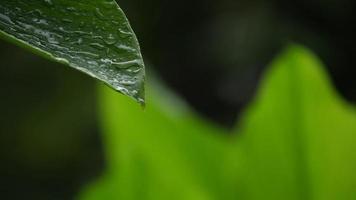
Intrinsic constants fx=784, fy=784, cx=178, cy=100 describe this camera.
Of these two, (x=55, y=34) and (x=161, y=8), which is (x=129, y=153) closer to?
(x=55, y=34)

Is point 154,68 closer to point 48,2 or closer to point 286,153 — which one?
point 286,153

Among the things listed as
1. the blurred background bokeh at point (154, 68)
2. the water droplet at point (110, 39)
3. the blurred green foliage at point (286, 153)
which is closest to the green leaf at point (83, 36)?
the water droplet at point (110, 39)

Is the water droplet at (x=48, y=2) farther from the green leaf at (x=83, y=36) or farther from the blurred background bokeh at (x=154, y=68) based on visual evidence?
the blurred background bokeh at (x=154, y=68)

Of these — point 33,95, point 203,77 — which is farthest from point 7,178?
point 203,77

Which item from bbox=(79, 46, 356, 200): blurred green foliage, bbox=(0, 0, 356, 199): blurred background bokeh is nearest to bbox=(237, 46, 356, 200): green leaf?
bbox=(79, 46, 356, 200): blurred green foliage

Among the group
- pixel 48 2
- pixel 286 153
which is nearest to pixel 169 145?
pixel 286 153

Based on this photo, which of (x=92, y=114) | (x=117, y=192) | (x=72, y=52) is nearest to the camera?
(x=72, y=52)
